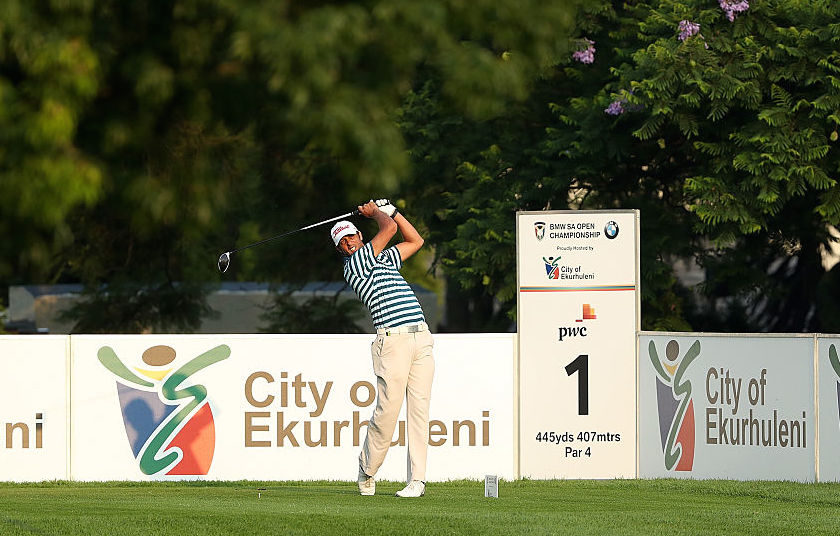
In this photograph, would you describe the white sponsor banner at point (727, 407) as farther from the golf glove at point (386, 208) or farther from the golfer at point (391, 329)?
the golf glove at point (386, 208)

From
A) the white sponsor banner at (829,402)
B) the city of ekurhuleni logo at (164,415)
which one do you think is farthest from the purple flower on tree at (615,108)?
the city of ekurhuleni logo at (164,415)

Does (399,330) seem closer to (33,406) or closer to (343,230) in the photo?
(343,230)

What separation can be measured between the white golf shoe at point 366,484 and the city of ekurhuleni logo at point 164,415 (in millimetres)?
2272

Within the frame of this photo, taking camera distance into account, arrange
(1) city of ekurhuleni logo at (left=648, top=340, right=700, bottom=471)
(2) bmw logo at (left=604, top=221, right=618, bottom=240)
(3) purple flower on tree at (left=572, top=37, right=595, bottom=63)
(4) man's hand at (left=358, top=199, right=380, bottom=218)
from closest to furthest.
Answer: (4) man's hand at (left=358, top=199, right=380, bottom=218), (1) city of ekurhuleni logo at (left=648, top=340, right=700, bottom=471), (2) bmw logo at (left=604, top=221, right=618, bottom=240), (3) purple flower on tree at (left=572, top=37, right=595, bottom=63)

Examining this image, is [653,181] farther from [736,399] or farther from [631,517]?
[631,517]

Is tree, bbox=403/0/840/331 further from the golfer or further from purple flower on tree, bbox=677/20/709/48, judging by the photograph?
the golfer

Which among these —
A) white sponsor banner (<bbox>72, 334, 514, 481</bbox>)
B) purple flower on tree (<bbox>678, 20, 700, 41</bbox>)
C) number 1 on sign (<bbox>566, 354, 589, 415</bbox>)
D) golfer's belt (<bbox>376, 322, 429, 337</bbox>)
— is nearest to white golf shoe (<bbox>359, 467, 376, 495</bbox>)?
golfer's belt (<bbox>376, 322, 429, 337</bbox>)

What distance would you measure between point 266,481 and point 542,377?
2.61m

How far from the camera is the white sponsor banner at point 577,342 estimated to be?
12.9m

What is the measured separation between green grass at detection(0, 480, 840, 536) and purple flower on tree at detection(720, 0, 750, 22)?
7081 millimetres

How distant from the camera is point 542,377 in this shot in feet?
42.5

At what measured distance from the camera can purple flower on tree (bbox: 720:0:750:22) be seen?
1736 centimetres

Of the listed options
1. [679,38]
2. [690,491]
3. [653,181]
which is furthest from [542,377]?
[653,181]

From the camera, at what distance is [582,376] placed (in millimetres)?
13008
